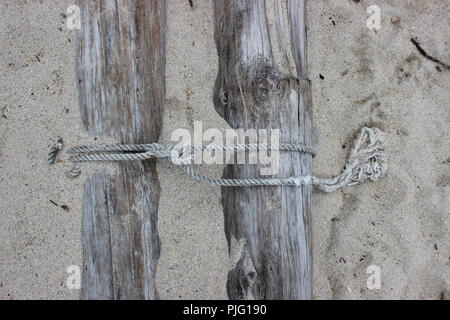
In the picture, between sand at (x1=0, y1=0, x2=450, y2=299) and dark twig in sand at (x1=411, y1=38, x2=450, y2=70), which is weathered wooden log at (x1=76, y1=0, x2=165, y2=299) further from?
dark twig in sand at (x1=411, y1=38, x2=450, y2=70)

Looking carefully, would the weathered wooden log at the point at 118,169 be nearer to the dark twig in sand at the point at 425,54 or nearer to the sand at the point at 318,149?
the sand at the point at 318,149

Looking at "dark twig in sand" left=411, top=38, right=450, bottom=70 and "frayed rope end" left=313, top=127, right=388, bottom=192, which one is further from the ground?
"dark twig in sand" left=411, top=38, right=450, bottom=70

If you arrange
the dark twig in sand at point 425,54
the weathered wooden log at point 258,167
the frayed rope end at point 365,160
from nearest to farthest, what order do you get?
the weathered wooden log at point 258,167
the frayed rope end at point 365,160
the dark twig in sand at point 425,54

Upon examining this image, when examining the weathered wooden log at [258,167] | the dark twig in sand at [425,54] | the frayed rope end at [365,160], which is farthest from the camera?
the dark twig in sand at [425,54]

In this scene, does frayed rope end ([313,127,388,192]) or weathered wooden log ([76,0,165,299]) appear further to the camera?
frayed rope end ([313,127,388,192])

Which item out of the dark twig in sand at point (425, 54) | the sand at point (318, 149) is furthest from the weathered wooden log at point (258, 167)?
the dark twig in sand at point (425, 54)

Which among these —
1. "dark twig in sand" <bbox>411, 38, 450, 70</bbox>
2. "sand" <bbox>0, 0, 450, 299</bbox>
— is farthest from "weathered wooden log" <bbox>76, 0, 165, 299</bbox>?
"dark twig in sand" <bbox>411, 38, 450, 70</bbox>
